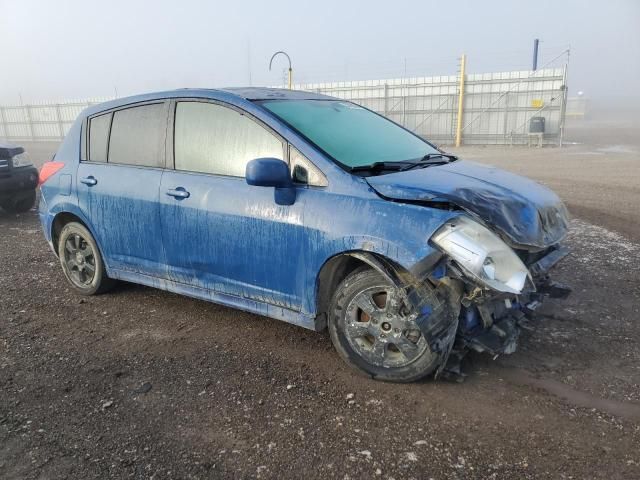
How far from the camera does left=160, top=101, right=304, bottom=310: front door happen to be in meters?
3.49

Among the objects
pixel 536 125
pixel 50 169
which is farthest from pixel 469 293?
pixel 536 125

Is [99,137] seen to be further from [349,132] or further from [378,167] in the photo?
[378,167]

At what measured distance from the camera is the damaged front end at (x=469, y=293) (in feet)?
9.53

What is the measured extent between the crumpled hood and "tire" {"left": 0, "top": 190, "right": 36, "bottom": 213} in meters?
7.75

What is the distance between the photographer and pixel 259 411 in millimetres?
3025

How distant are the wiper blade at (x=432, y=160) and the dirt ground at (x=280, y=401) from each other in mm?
1394

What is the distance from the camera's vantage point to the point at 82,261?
4.93 m

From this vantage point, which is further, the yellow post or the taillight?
the yellow post

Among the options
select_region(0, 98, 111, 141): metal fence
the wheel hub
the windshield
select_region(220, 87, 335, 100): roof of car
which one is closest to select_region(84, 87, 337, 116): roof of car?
select_region(220, 87, 335, 100): roof of car

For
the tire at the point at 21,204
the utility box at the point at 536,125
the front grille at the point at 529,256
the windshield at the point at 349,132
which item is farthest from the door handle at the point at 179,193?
the utility box at the point at 536,125

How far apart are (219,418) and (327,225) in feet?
4.24

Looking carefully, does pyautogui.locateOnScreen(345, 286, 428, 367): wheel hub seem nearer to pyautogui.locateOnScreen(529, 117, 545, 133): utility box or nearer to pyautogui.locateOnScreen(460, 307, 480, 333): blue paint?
pyautogui.locateOnScreen(460, 307, 480, 333): blue paint

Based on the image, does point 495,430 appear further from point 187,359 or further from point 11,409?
point 11,409

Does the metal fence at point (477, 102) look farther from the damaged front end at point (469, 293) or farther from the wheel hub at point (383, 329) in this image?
the wheel hub at point (383, 329)
